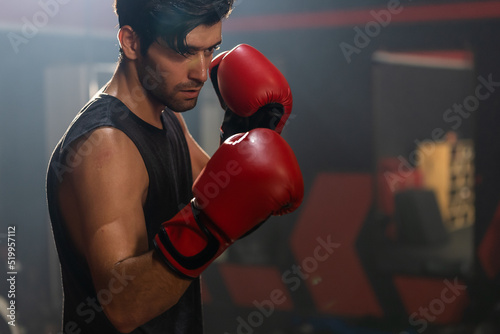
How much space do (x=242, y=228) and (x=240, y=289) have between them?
2.91 m

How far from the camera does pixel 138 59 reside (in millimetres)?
1184

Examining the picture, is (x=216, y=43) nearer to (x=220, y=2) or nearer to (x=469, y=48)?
(x=220, y=2)

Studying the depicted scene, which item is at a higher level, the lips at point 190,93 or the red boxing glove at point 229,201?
the lips at point 190,93

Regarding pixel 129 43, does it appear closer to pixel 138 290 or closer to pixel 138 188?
pixel 138 188

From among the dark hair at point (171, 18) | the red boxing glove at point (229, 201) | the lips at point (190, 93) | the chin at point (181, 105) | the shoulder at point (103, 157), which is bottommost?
the red boxing glove at point (229, 201)

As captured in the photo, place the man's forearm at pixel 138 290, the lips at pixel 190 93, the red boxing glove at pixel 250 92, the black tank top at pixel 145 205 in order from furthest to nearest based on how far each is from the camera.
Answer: the red boxing glove at pixel 250 92, the lips at pixel 190 93, the black tank top at pixel 145 205, the man's forearm at pixel 138 290

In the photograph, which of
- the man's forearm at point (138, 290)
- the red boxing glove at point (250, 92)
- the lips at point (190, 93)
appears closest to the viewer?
the man's forearm at point (138, 290)

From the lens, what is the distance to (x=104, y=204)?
98 cm

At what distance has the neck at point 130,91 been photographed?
117cm

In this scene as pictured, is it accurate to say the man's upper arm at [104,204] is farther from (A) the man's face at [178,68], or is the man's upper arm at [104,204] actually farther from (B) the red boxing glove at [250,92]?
(B) the red boxing glove at [250,92]

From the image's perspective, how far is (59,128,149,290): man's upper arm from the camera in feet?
3.20

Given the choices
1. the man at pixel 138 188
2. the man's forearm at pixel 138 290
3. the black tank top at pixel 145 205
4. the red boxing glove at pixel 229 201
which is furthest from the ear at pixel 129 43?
the man's forearm at pixel 138 290

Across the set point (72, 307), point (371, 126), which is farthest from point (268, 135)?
point (371, 126)

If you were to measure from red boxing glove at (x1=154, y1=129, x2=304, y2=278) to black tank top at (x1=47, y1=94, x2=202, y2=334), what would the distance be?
0.55 ft
